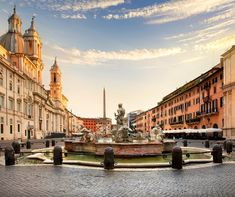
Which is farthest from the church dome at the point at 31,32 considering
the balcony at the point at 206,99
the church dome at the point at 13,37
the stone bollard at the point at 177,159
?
the stone bollard at the point at 177,159

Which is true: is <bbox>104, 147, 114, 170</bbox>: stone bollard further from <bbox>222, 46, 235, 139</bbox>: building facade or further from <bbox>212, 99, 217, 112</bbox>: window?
<bbox>212, 99, 217, 112</bbox>: window

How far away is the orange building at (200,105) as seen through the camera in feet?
173

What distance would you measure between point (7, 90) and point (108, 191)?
48055mm

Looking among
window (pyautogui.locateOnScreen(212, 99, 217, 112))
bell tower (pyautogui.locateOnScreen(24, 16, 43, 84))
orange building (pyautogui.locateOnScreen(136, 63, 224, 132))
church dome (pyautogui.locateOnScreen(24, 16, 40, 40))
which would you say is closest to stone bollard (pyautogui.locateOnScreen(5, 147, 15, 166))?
orange building (pyautogui.locateOnScreen(136, 63, 224, 132))

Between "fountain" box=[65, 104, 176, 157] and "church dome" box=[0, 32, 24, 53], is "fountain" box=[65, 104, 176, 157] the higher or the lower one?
the lower one

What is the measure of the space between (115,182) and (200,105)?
53.8 m

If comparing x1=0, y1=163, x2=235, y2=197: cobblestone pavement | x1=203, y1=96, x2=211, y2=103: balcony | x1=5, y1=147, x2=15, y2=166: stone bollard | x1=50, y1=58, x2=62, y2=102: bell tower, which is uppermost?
x1=50, y1=58, x2=62, y2=102: bell tower

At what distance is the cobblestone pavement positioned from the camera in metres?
9.23

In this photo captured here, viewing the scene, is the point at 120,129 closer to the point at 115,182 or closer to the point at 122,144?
the point at 122,144

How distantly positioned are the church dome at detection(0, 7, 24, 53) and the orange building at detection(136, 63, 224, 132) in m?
38.8

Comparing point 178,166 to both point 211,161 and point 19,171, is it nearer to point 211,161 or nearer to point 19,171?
point 211,161

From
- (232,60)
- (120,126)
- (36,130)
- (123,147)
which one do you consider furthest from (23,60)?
(123,147)

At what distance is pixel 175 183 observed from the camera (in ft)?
35.0

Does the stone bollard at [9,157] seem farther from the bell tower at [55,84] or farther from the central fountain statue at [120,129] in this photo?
the bell tower at [55,84]
